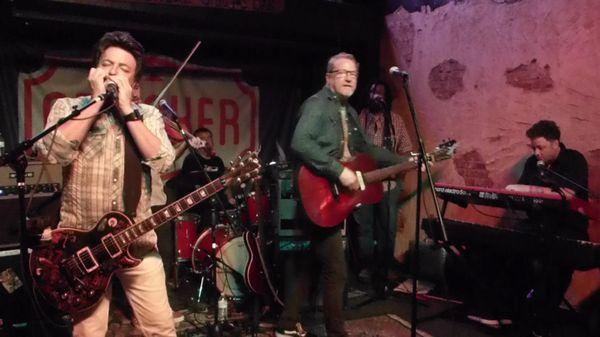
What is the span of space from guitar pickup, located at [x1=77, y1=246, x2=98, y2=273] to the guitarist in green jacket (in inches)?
59.4

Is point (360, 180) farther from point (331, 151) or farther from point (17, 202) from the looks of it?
point (17, 202)

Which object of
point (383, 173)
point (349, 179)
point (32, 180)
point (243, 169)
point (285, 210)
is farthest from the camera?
point (285, 210)

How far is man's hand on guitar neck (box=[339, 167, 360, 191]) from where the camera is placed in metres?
3.29

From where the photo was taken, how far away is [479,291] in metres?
4.58

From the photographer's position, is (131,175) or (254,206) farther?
(254,206)

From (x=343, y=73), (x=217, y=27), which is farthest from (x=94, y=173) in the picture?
(x=217, y=27)

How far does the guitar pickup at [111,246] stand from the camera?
223cm

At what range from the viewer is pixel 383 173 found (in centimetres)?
356

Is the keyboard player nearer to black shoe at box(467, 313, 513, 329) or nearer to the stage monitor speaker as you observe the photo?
black shoe at box(467, 313, 513, 329)

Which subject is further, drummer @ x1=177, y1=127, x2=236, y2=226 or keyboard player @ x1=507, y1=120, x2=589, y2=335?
drummer @ x1=177, y1=127, x2=236, y2=226

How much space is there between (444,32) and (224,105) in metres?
2.84

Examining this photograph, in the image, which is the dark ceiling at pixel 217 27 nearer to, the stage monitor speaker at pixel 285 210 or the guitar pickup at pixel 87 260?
the stage monitor speaker at pixel 285 210

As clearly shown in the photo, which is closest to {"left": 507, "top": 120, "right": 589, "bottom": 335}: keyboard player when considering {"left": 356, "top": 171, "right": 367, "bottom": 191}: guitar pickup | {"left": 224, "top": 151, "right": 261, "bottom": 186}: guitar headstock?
{"left": 356, "top": 171, "right": 367, "bottom": 191}: guitar pickup

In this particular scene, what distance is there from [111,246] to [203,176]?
303 centimetres
